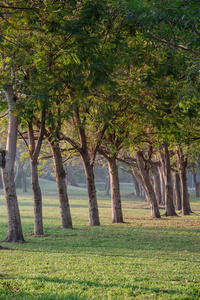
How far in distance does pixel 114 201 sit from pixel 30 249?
36.5 ft

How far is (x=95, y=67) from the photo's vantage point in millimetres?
9797

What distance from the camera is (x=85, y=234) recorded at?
16406 millimetres

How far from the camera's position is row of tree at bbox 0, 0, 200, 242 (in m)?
9.20

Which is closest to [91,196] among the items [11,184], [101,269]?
[11,184]

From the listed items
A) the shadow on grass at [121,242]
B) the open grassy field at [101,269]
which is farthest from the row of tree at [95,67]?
the open grassy field at [101,269]

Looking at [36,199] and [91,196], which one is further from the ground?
[36,199]

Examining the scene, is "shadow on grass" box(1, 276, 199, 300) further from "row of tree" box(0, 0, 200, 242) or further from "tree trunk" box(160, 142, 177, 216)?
"tree trunk" box(160, 142, 177, 216)

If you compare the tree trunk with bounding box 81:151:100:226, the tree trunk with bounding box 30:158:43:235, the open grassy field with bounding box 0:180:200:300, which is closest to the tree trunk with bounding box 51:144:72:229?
the tree trunk with bounding box 81:151:100:226

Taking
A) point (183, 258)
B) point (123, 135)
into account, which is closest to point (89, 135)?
point (123, 135)

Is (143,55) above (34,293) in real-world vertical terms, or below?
above

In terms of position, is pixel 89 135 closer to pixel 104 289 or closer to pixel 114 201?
pixel 114 201

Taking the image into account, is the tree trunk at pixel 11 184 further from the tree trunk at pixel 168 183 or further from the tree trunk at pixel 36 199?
the tree trunk at pixel 168 183

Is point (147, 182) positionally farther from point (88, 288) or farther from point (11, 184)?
point (88, 288)

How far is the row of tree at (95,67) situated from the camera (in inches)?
362
